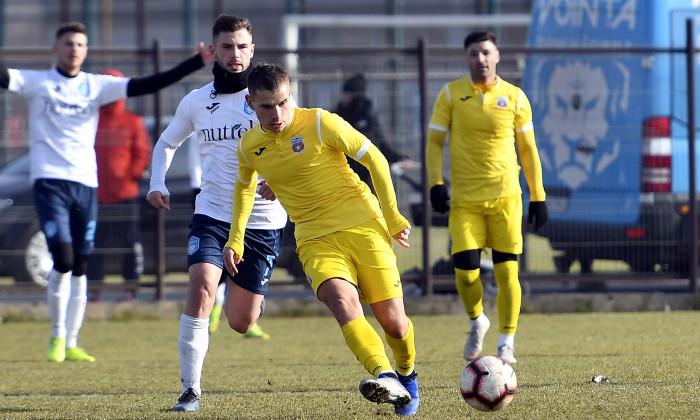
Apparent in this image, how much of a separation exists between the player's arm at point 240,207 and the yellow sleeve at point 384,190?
26.1 inches

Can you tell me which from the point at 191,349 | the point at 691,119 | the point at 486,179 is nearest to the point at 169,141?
the point at 191,349

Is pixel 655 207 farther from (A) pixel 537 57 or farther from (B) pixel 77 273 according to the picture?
(B) pixel 77 273

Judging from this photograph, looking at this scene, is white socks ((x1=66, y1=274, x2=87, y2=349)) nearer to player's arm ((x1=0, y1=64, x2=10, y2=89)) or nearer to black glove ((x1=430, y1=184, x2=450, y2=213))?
player's arm ((x1=0, y1=64, x2=10, y2=89))

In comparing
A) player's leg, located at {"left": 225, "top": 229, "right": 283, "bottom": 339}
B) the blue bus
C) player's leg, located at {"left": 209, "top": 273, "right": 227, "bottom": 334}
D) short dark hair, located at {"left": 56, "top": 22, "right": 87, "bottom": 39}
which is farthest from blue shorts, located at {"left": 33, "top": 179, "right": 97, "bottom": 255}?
the blue bus

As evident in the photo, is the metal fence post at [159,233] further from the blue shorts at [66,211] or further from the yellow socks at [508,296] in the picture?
the yellow socks at [508,296]

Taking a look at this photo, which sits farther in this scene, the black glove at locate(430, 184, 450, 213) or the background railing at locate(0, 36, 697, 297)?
the background railing at locate(0, 36, 697, 297)

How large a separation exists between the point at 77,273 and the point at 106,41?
82.4 ft

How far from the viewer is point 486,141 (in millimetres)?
Answer: 7895

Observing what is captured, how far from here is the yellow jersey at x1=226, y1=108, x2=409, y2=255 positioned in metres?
5.55

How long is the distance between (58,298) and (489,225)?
337 centimetres

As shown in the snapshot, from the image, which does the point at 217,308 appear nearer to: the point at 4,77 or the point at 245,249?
the point at 4,77

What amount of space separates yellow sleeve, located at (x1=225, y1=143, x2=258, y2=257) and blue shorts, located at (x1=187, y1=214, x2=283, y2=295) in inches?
11.4

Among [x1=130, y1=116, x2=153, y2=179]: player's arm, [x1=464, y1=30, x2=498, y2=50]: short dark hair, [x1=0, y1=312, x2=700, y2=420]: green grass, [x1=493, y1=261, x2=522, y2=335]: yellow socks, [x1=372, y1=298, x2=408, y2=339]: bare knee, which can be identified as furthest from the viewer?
[x1=130, y1=116, x2=153, y2=179]: player's arm

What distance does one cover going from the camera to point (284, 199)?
18.9 feet
